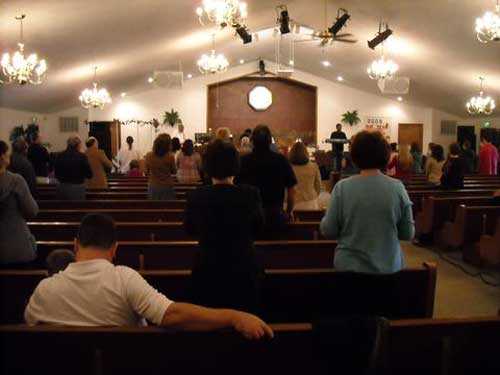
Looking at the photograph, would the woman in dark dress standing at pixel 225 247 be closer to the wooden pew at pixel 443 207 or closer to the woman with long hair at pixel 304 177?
the woman with long hair at pixel 304 177

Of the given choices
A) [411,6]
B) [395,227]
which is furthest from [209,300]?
[411,6]

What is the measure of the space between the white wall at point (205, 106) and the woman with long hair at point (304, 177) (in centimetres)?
1448

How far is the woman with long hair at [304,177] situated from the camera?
198 inches

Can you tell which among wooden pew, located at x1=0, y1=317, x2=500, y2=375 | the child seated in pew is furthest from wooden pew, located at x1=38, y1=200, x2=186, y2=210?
the child seated in pew

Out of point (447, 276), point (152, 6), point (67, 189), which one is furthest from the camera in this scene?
point (152, 6)

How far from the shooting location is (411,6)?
1009cm

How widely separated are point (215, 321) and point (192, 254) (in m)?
2.15

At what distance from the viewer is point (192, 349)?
1766 millimetres

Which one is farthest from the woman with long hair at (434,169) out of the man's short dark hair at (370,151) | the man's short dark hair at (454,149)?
the man's short dark hair at (370,151)

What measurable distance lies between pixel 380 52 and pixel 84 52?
300 inches

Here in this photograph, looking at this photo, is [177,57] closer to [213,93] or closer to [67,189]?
[213,93]

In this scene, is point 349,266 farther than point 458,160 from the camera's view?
No

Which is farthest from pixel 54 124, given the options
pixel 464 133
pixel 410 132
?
pixel 464 133

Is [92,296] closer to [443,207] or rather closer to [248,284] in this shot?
[248,284]
